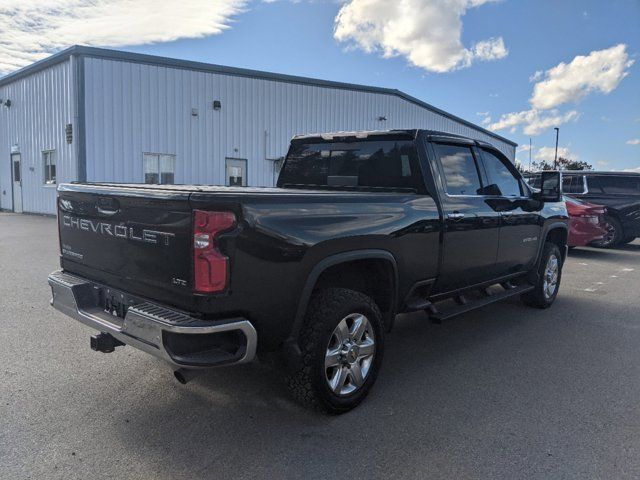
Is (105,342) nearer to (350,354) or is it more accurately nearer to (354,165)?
(350,354)

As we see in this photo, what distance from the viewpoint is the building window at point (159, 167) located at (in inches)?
670

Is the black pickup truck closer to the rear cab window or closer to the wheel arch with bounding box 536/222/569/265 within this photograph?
the rear cab window

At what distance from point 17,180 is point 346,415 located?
21680mm

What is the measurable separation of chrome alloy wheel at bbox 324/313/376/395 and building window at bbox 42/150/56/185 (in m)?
17.2

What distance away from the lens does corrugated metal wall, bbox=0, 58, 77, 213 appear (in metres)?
16.4

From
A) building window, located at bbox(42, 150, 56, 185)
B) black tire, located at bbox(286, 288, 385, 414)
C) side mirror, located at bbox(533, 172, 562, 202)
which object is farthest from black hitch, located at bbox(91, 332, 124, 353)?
building window, located at bbox(42, 150, 56, 185)

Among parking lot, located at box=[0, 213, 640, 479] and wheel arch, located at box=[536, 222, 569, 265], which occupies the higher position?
wheel arch, located at box=[536, 222, 569, 265]

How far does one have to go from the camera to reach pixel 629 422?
134 inches

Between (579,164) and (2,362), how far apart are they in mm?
72752

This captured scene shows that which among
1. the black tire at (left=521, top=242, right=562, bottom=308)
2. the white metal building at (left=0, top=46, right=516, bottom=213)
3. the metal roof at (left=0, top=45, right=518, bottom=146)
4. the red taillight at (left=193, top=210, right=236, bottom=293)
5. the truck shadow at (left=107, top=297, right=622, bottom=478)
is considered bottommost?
the truck shadow at (left=107, top=297, right=622, bottom=478)

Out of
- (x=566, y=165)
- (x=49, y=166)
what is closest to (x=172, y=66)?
(x=49, y=166)

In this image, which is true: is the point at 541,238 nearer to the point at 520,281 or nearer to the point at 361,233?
the point at 520,281

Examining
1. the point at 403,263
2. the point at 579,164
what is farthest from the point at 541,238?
the point at 579,164

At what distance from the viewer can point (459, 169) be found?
15.4ft
